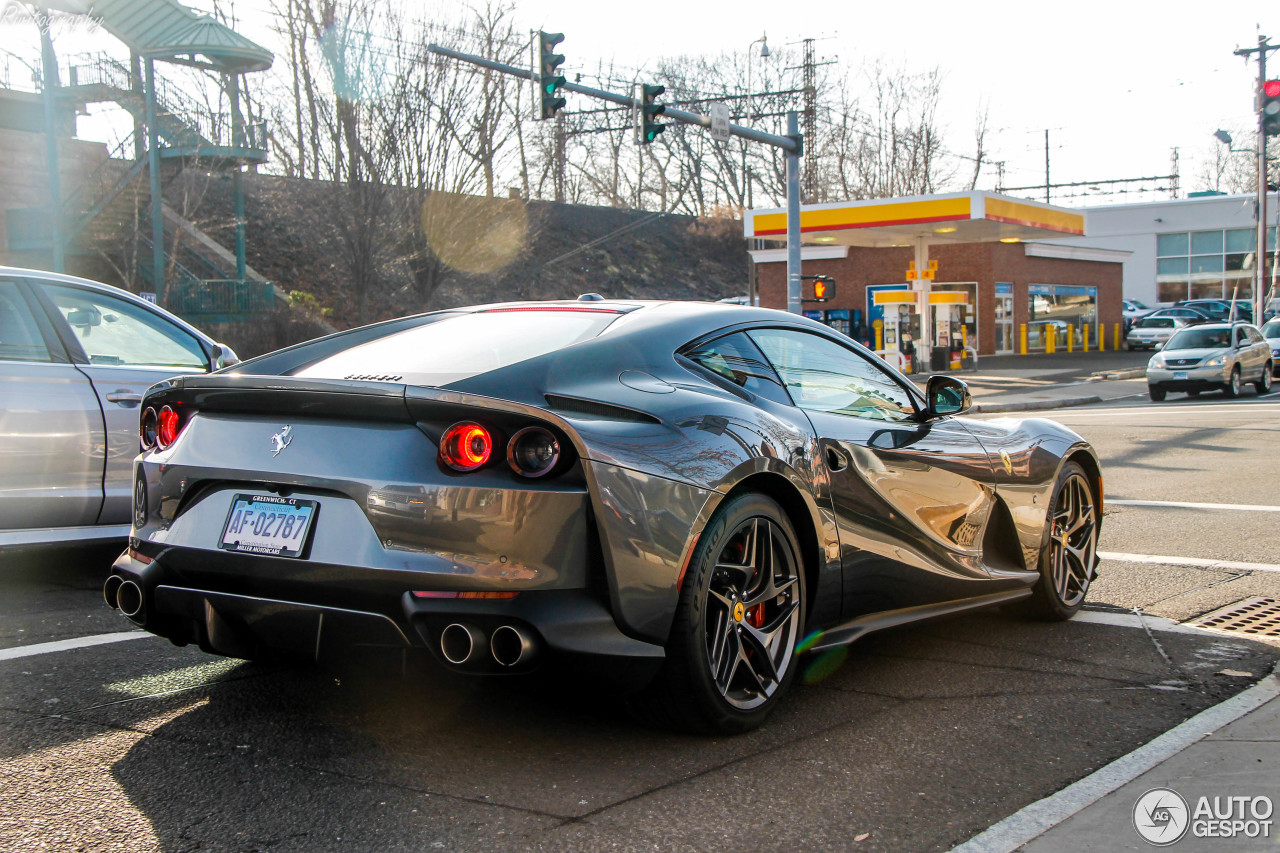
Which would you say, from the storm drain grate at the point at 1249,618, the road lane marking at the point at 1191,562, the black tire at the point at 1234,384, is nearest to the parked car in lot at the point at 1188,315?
the black tire at the point at 1234,384

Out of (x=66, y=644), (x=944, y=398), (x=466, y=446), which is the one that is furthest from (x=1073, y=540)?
(x=66, y=644)

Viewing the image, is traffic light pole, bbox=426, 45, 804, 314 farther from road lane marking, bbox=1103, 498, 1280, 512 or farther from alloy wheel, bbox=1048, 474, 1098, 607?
alloy wheel, bbox=1048, 474, 1098, 607

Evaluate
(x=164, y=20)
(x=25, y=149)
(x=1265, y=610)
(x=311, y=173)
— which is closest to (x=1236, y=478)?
(x=1265, y=610)

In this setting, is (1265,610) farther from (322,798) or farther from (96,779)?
(96,779)

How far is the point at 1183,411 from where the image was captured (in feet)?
66.5

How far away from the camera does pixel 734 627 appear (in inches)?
150

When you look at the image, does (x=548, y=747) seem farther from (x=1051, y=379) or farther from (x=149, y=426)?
(x=1051, y=379)

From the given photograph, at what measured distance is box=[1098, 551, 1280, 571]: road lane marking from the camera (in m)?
6.81

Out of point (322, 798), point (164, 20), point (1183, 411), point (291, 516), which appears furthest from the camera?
point (164, 20)

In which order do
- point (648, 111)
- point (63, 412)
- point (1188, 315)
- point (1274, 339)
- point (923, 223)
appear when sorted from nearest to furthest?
point (63, 412) < point (648, 111) < point (1274, 339) < point (923, 223) < point (1188, 315)

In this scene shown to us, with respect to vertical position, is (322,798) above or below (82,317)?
below

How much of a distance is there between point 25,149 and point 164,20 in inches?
261

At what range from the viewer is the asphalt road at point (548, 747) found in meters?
3.07

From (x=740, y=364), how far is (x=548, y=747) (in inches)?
58.5
